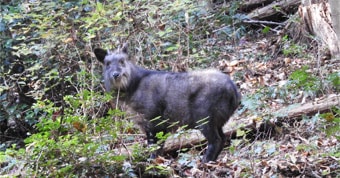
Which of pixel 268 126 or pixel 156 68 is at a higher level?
pixel 156 68

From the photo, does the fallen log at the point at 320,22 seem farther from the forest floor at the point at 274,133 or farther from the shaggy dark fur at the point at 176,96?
the shaggy dark fur at the point at 176,96

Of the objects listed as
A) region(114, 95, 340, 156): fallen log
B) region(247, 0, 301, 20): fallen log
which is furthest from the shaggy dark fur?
region(247, 0, 301, 20): fallen log

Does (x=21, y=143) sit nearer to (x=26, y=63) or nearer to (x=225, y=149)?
(x=26, y=63)

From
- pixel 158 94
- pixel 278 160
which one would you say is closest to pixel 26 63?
pixel 158 94

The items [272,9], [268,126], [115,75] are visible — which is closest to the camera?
[268,126]

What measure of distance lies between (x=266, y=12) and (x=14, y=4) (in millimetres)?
5690

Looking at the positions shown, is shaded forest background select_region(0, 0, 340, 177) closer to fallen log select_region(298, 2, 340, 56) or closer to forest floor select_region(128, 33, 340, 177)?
forest floor select_region(128, 33, 340, 177)

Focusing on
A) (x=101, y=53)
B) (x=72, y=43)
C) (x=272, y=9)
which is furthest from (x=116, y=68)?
(x=272, y=9)

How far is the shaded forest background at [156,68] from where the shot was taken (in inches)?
219

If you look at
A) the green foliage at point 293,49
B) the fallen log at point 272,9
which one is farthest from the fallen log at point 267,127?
the fallen log at point 272,9

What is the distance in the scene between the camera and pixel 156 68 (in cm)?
1069

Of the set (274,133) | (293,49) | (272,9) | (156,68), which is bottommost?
(274,133)

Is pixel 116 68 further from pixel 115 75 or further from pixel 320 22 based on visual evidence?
pixel 320 22

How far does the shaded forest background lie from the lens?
18.2 feet
